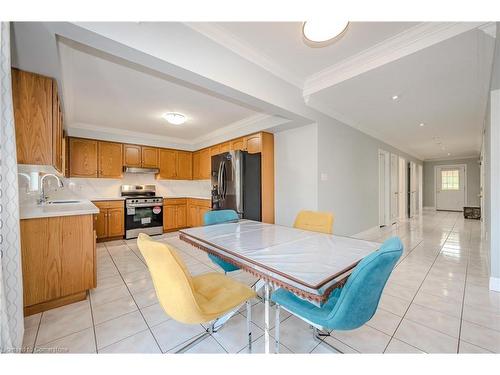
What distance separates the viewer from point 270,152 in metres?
3.73

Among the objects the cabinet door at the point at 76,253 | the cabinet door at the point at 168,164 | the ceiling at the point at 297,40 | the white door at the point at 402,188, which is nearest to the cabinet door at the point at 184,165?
the cabinet door at the point at 168,164

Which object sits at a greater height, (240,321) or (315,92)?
(315,92)

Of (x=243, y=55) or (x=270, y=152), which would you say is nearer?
(x=243, y=55)

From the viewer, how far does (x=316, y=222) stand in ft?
6.64

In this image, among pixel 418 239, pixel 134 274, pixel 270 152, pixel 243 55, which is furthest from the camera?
pixel 418 239

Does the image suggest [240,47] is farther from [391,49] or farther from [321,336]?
[321,336]

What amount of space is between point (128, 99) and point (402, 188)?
7.89 metres

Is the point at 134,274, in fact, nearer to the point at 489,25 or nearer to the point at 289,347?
the point at 289,347

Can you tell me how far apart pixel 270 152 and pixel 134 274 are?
9.13ft

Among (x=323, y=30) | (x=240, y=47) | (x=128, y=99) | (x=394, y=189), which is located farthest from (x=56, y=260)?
(x=394, y=189)

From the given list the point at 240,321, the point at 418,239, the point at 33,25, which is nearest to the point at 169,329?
the point at 240,321

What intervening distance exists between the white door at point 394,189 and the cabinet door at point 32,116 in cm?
711

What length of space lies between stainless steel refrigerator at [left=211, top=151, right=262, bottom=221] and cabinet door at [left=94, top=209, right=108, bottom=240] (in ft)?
7.93

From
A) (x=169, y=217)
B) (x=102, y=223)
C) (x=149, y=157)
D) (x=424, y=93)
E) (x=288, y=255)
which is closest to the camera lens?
(x=288, y=255)
